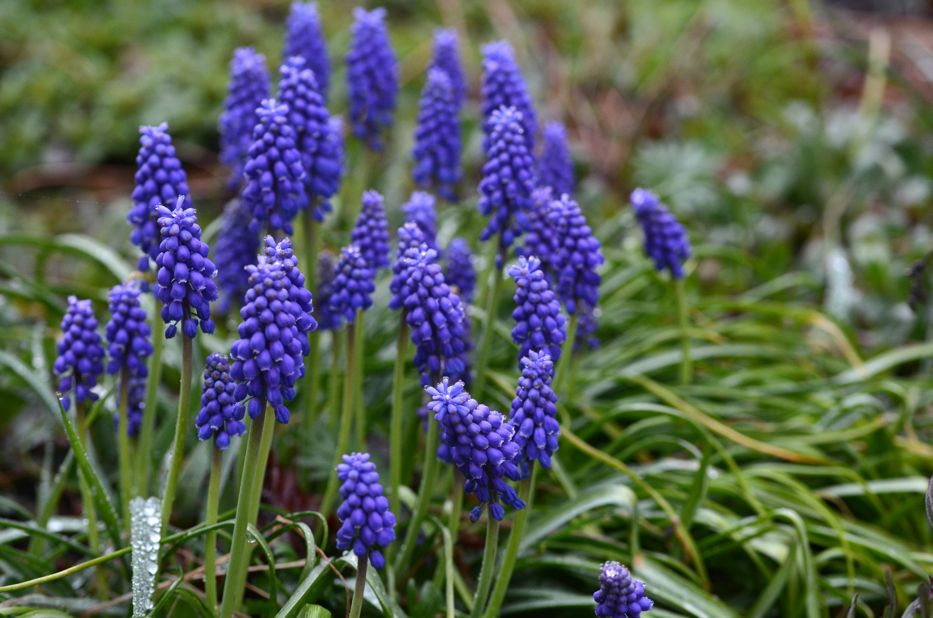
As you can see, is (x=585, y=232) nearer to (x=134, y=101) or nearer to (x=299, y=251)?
(x=299, y=251)

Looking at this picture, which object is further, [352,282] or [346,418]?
[346,418]

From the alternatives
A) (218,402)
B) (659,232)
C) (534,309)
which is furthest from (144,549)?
(659,232)

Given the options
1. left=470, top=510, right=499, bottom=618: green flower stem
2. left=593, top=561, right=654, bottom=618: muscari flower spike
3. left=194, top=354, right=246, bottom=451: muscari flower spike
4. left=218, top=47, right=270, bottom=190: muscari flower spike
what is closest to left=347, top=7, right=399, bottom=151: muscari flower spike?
left=218, top=47, right=270, bottom=190: muscari flower spike

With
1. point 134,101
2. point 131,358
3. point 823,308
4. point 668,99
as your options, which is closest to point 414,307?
point 131,358

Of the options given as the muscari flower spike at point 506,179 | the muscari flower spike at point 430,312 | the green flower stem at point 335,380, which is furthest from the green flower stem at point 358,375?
the muscari flower spike at point 506,179

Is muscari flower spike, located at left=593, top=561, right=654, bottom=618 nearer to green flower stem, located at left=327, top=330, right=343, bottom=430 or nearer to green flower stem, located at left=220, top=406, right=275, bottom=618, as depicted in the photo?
green flower stem, located at left=220, top=406, right=275, bottom=618

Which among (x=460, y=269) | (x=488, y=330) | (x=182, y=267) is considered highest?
(x=182, y=267)

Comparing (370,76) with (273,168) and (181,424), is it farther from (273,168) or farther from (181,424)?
(181,424)
